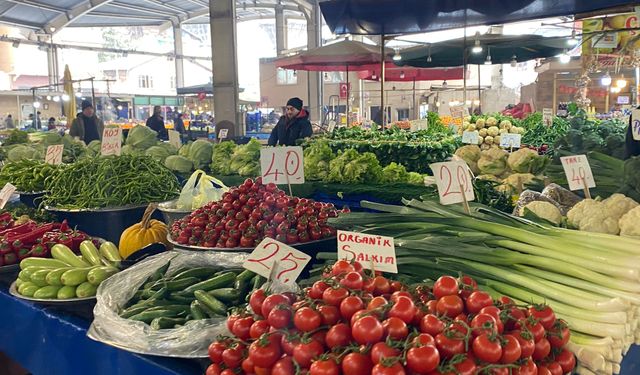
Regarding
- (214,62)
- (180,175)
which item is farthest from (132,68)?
(180,175)

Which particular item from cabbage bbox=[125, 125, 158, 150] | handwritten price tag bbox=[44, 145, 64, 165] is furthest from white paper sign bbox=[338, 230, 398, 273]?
cabbage bbox=[125, 125, 158, 150]

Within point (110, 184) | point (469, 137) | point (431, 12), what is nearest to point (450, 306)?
point (110, 184)

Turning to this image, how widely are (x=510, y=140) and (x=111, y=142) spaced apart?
14.3ft

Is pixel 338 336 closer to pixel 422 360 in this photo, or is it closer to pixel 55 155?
pixel 422 360

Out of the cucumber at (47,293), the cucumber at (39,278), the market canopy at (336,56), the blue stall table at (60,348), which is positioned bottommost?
the blue stall table at (60,348)

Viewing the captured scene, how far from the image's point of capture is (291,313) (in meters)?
1.50

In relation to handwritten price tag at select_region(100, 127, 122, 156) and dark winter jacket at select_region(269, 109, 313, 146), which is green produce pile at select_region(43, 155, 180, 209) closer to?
handwritten price tag at select_region(100, 127, 122, 156)

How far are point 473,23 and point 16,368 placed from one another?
4.61 meters

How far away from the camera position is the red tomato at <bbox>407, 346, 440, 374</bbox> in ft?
4.03

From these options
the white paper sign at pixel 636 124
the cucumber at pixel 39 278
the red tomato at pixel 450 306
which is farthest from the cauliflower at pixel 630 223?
the cucumber at pixel 39 278

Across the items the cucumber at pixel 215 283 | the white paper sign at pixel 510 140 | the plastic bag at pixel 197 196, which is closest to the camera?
the cucumber at pixel 215 283

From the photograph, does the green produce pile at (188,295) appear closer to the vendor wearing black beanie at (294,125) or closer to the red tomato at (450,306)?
the red tomato at (450,306)

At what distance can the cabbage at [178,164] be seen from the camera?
17.9ft

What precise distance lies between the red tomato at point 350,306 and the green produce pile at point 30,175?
11.4 ft
